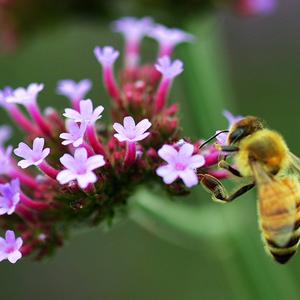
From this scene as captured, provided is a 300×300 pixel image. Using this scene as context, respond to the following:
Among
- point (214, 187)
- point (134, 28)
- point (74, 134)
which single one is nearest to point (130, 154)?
point (74, 134)

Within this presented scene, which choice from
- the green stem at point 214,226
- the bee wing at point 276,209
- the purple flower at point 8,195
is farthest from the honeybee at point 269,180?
the green stem at point 214,226

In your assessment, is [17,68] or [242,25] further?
[242,25]

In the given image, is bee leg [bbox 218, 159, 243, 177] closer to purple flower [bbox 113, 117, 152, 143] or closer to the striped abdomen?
the striped abdomen

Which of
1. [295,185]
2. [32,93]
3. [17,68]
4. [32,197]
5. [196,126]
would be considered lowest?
[17,68]

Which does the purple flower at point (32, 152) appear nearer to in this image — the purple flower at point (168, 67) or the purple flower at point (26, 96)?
the purple flower at point (26, 96)

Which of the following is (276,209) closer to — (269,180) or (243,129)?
(269,180)

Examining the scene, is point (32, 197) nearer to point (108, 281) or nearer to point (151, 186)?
point (151, 186)

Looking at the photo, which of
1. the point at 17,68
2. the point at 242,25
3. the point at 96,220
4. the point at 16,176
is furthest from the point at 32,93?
the point at 242,25
